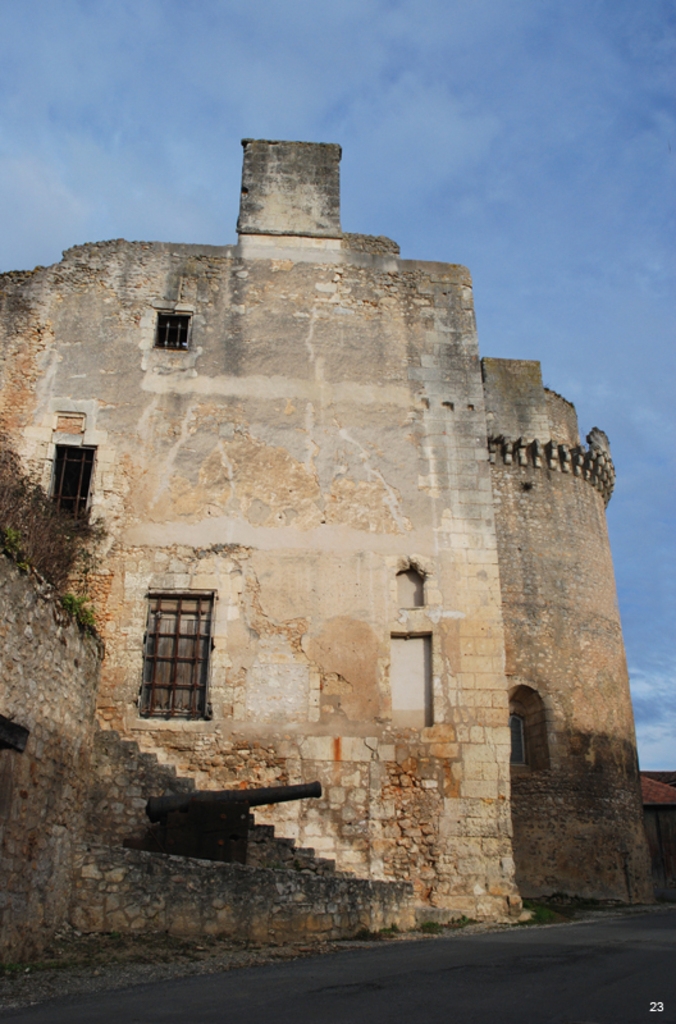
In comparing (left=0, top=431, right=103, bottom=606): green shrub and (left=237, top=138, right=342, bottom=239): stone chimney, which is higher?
(left=237, top=138, right=342, bottom=239): stone chimney

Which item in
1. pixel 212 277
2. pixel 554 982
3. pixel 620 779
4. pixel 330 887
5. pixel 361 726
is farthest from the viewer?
pixel 620 779

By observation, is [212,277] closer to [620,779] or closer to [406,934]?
[406,934]

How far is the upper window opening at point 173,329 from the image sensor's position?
12.0 m

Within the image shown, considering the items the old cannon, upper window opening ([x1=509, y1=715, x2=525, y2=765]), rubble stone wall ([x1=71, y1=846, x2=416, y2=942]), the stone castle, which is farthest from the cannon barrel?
upper window opening ([x1=509, y1=715, x2=525, y2=765])

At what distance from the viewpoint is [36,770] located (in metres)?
6.92

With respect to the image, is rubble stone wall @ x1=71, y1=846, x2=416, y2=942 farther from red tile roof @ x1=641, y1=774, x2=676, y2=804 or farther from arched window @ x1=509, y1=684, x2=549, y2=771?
red tile roof @ x1=641, y1=774, x2=676, y2=804

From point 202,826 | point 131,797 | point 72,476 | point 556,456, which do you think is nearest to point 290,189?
point 72,476

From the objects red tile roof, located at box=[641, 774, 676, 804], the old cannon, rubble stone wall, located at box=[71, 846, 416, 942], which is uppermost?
red tile roof, located at box=[641, 774, 676, 804]

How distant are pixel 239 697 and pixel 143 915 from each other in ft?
10.5

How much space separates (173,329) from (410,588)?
513cm

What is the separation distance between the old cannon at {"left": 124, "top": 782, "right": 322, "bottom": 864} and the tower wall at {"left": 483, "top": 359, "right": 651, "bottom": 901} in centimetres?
1077

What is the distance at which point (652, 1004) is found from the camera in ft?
14.6

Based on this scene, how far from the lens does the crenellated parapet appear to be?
20328 mm

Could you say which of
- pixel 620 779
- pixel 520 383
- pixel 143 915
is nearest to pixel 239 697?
pixel 143 915
